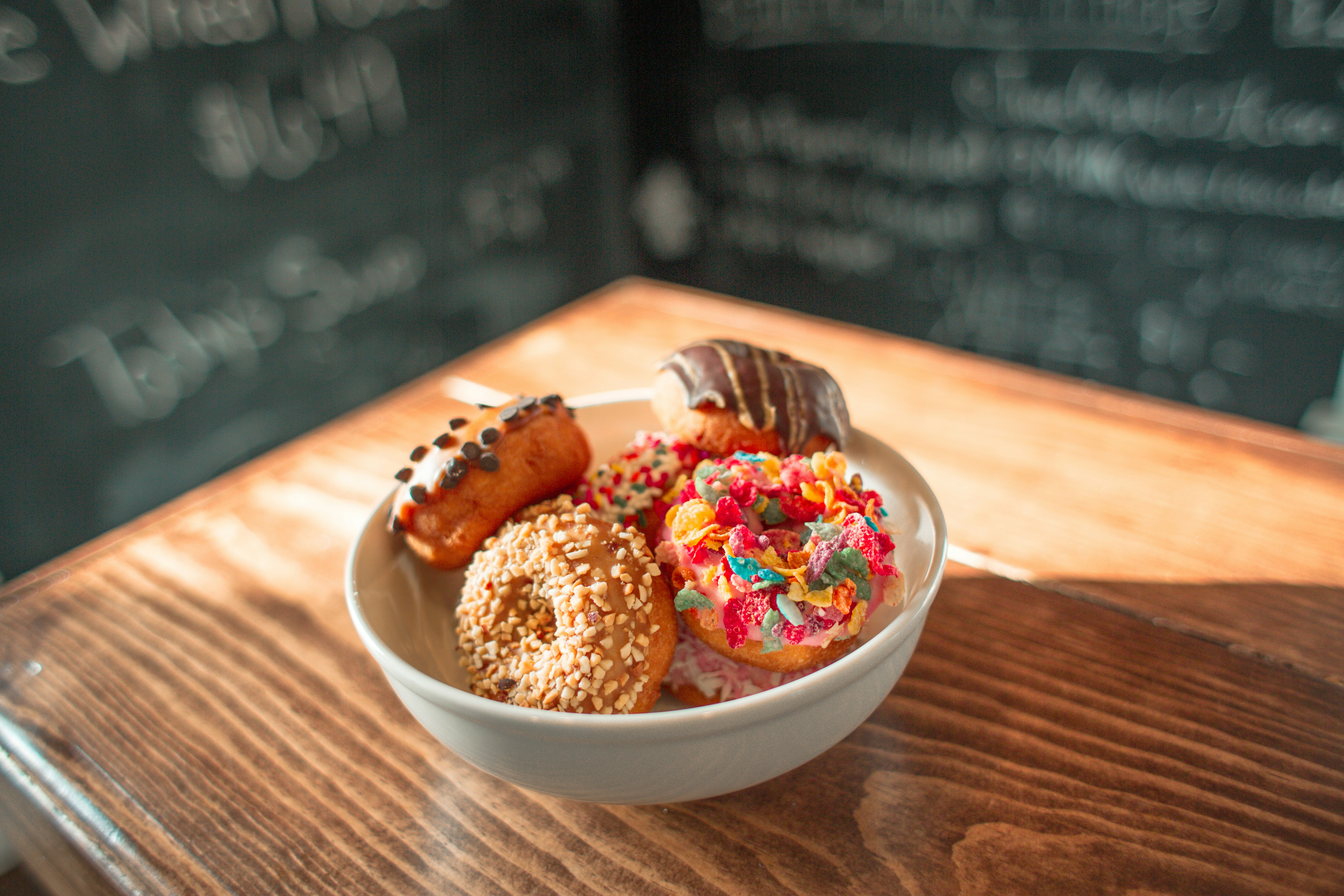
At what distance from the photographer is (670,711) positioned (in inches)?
20.8

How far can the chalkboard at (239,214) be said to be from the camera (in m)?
1.72

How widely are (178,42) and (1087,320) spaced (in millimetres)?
2491

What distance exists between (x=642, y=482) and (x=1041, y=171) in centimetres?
198

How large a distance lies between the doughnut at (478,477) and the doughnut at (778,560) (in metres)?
0.14

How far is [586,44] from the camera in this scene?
281 centimetres

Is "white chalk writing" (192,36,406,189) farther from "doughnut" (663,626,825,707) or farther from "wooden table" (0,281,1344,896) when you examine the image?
"doughnut" (663,626,825,707)

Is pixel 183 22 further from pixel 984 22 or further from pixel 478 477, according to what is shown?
pixel 984 22

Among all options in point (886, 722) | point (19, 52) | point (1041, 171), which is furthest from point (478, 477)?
point (1041, 171)

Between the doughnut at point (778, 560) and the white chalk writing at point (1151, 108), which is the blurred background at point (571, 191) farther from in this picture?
the doughnut at point (778, 560)

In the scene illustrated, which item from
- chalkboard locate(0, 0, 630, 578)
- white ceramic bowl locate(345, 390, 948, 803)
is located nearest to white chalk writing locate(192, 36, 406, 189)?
chalkboard locate(0, 0, 630, 578)

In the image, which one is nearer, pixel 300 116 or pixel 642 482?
pixel 642 482

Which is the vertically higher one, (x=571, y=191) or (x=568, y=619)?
(x=568, y=619)

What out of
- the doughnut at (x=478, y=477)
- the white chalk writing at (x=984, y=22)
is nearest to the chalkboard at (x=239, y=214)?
the white chalk writing at (x=984, y=22)

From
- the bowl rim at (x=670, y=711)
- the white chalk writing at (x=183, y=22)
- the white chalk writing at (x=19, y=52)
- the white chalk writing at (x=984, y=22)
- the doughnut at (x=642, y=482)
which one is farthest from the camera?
the white chalk writing at (x=984, y=22)
